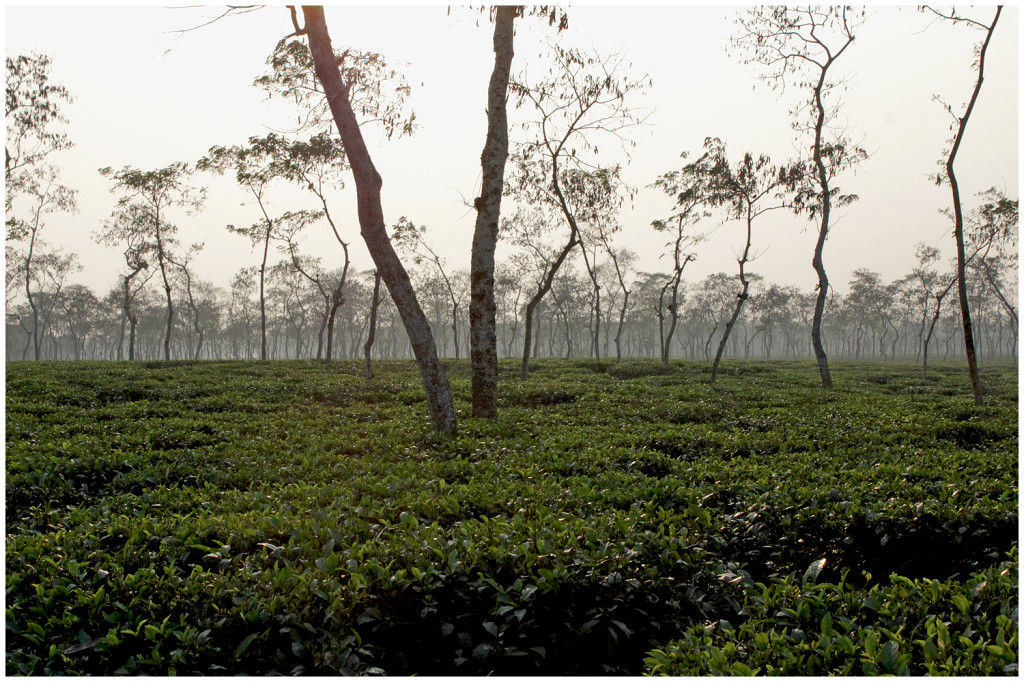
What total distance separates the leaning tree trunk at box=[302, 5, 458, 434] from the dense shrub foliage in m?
0.94

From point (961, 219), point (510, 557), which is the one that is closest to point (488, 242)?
point (510, 557)

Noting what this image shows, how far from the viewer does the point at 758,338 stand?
159875 mm

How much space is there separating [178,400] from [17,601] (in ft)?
43.1

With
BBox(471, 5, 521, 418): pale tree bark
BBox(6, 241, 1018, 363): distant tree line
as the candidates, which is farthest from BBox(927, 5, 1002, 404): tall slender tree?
BBox(6, 241, 1018, 363): distant tree line

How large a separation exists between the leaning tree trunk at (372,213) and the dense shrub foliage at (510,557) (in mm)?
937

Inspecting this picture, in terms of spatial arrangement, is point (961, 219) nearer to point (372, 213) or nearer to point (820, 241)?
point (820, 241)

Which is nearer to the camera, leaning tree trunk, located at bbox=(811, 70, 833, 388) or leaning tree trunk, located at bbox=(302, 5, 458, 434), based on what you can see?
leaning tree trunk, located at bbox=(302, 5, 458, 434)

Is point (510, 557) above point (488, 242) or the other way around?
the other way around

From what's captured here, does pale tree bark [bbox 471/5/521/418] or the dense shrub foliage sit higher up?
pale tree bark [bbox 471/5/521/418]

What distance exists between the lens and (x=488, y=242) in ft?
41.7

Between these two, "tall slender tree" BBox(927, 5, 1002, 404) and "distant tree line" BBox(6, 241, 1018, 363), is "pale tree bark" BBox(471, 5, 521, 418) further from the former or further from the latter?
"distant tree line" BBox(6, 241, 1018, 363)

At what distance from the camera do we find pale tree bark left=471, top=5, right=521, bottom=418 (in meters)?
12.6

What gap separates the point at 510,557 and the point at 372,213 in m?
7.41

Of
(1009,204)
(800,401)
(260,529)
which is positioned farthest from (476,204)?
(1009,204)
